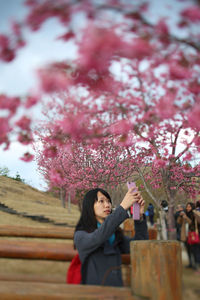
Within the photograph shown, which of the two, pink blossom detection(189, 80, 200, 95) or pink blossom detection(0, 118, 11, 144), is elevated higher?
pink blossom detection(189, 80, 200, 95)

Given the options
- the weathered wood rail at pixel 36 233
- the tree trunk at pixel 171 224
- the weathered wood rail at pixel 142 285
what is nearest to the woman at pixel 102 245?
the weathered wood rail at pixel 142 285

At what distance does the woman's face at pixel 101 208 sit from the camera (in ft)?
9.45

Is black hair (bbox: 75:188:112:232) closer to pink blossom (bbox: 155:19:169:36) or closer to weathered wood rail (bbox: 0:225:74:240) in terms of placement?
pink blossom (bbox: 155:19:169:36)

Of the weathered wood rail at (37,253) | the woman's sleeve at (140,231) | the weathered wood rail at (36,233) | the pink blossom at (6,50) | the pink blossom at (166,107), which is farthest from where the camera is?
the weathered wood rail at (36,233)

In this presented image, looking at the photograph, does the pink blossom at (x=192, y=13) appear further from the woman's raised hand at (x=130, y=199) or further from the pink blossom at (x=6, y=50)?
the pink blossom at (x=6, y=50)

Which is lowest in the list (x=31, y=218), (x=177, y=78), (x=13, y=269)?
(x=13, y=269)

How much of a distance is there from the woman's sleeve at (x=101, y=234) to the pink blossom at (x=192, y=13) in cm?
162

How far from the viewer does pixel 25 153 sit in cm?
413

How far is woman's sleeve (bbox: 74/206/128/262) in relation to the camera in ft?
8.07

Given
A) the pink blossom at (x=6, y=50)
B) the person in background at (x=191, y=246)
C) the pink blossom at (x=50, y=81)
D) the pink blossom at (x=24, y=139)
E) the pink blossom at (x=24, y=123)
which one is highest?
the pink blossom at (x=6, y=50)

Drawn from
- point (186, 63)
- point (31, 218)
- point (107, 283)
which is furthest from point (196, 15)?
point (31, 218)

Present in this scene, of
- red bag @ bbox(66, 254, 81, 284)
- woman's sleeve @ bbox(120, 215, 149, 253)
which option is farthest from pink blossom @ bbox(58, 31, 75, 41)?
red bag @ bbox(66, 254, 81, 284)

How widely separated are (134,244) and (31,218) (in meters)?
8.27

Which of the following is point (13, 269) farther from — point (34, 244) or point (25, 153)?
point (25, 153)
